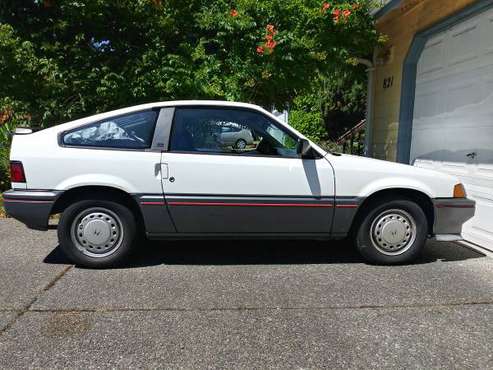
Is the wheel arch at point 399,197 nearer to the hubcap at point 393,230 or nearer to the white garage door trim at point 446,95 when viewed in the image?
the hubcap at point 393,230

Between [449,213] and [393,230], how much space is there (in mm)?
589

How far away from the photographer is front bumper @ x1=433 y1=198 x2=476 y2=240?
4305 millimetres

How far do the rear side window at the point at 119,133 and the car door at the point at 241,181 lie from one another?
0.25 m

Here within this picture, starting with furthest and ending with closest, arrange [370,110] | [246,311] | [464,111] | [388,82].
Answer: [370,110] < [388,82] < [464,111] < [246,311]

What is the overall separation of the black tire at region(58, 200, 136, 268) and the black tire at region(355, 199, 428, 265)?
90.8 inches

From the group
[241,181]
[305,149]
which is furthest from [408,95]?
[241,181]

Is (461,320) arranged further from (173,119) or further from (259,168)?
(173,119)

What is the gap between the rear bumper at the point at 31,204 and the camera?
13.2 feet

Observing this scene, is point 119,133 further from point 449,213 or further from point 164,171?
point 449,213

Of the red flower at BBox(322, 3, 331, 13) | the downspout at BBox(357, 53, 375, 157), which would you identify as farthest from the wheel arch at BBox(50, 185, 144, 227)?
the downspout at BBox(357, 53, 375, 157)

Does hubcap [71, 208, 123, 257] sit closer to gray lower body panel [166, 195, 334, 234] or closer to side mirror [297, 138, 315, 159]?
gray lower body panel [166, 195, 334, 234]

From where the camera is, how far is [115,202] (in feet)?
13.6

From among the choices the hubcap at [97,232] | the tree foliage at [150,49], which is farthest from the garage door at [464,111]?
the hubcap at [97,232]

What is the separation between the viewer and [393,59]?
26.8 ft
